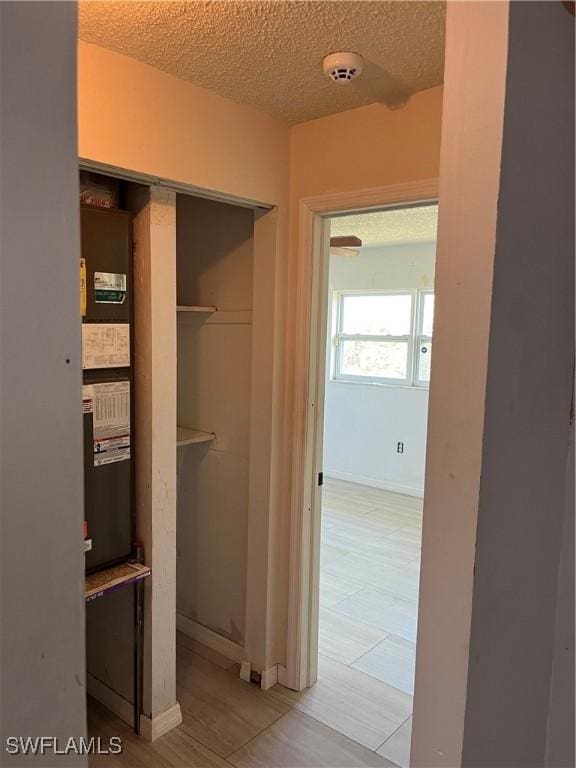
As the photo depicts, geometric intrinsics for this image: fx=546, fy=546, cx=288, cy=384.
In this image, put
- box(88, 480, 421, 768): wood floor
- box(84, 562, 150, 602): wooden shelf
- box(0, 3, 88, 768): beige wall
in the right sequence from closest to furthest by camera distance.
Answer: box(0, 3, 88, 768): beige wall < box(84, 562, 150, 602): wooden shelf < box(88, 480, 421, 768): wood floor

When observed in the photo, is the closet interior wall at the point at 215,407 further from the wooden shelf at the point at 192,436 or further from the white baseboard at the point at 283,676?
the white baseboard at the point at 283,676

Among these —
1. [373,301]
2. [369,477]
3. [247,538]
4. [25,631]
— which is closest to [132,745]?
[247,538]

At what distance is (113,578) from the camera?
6.53 feet

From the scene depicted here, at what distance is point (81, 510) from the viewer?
21.8 inches

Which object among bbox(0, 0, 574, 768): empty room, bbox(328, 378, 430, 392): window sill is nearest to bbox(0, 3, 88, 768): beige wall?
bbox(0, 0, 574, 768): empty room

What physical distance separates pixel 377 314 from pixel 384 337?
0.26 metres

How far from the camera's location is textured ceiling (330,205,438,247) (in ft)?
12.5

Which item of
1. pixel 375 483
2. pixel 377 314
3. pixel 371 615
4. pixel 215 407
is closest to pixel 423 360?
pixel 377 314

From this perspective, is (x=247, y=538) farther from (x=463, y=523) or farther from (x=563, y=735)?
(x=463, y=523)

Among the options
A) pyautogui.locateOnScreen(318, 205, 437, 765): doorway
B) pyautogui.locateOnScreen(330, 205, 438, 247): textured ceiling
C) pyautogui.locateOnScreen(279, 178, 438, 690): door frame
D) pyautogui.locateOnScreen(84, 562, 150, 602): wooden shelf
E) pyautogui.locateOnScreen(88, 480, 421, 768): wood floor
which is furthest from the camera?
pyautogui.locateOnScreen(330, 205, 438, 247): textured ceiling

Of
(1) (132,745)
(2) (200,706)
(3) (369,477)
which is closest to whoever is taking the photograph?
(1) (132,745)

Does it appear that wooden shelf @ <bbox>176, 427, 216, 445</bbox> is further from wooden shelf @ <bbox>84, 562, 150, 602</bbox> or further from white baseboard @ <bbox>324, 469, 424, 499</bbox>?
white baseboard @ <bbox>324, 469, 424, 499</bbox>

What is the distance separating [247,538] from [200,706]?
28.3 inches

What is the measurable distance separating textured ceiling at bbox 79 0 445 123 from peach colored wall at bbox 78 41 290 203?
0.18 feet
